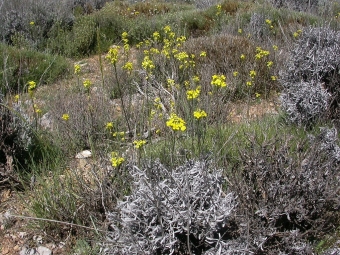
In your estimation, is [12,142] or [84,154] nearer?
[12,142]

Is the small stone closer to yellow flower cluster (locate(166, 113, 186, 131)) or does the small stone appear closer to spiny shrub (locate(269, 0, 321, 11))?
yellow flower cluster (locate(166, 113, 186, 131))

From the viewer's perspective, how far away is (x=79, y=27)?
23.2ft

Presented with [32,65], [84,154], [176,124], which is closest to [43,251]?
[84,154]

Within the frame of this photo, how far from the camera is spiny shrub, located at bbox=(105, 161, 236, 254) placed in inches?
77.3

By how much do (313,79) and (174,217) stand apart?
2.29m

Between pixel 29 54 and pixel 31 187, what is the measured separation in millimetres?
3534

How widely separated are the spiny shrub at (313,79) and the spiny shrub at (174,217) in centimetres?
165

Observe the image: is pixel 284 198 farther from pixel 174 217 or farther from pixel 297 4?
pixel 297 4

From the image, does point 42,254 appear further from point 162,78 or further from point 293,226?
point 162,78

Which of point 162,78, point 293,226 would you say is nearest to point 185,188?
point 293,226

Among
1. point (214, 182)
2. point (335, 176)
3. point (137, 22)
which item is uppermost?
point (214, 182)

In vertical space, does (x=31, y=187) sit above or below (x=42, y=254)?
above

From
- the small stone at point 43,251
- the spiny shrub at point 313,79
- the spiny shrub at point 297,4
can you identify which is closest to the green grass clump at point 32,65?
the spiny shrub at point 313,79

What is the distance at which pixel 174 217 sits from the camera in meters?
1.97
